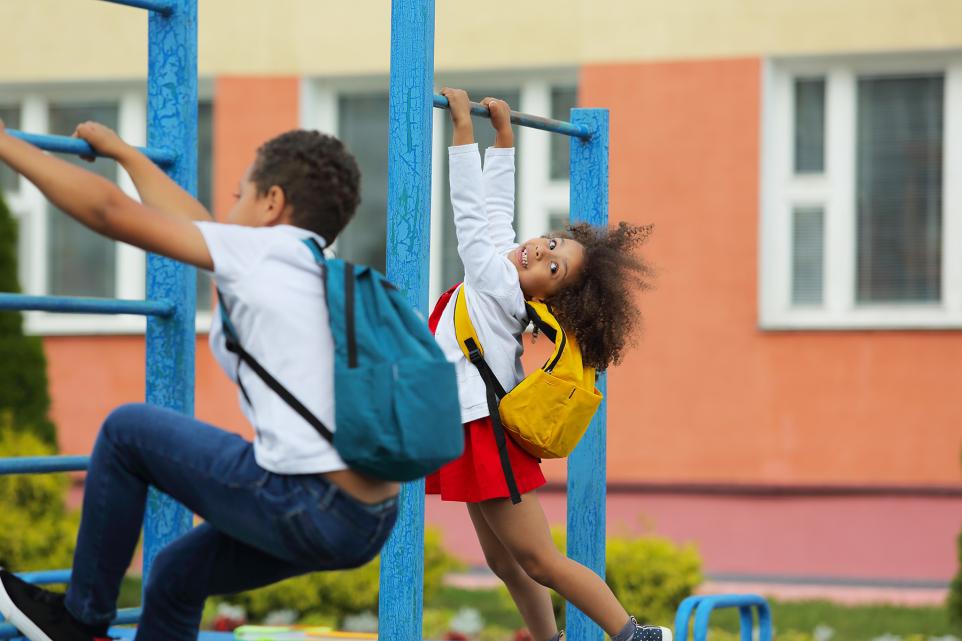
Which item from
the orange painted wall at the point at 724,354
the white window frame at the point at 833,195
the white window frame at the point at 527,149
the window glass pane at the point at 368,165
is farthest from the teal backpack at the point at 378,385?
the window glass pane at the point at 368,165

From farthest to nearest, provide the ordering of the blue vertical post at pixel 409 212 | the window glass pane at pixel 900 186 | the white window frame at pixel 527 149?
1. the white window frame at pixel 527 149
2. the window glass pane at pixel 900 186
3. the blue vertical post at pixel 409 212

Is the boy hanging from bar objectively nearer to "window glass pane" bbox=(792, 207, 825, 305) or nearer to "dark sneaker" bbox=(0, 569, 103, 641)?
"dark sneaker" bbox=(0, 569, 103, 641)

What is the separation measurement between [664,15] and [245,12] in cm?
279

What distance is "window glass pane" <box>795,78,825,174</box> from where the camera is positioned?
9695 millimetres

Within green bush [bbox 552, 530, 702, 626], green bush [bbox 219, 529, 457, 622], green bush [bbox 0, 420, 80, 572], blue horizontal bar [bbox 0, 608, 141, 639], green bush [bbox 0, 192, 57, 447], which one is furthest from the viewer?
green bush [bbox 0, 192, 57, 447]

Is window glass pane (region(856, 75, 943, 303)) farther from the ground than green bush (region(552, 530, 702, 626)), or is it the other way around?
window glass pane (region(856, 75, 943, 303))

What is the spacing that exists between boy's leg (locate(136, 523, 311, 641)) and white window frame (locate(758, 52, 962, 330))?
6.96m

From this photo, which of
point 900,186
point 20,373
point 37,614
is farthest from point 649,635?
point 900,186

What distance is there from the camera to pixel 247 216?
9.64ft

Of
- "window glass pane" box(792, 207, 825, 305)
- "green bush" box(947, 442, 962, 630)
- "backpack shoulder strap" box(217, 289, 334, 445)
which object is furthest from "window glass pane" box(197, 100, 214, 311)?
"backpack shoulder strap" box(217, 289, 334, 445)

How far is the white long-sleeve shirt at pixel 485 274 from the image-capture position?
3816 mm

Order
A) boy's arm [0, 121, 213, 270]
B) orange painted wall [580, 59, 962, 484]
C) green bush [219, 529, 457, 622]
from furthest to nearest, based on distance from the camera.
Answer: orange painted wall [580, 59, 962, 484], green bush [219, 529, 457, 622], boy's arm [0, 121, 213, 270]

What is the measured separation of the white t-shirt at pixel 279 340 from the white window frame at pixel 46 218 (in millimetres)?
7641

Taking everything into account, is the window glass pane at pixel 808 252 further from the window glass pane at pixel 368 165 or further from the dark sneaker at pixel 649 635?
the dark sneaker at pixel 649 635
